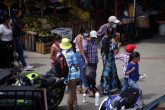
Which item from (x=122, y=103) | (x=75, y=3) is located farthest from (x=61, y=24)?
(x=122, y=103)

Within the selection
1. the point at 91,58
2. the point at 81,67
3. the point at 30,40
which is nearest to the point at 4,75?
the point at 81,67

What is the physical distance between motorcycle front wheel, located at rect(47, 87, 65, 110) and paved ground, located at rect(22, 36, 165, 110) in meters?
0.32

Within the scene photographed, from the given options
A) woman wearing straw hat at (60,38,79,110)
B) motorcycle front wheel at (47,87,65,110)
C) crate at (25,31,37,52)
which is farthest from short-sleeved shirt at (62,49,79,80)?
crate at (25,31,37,52)

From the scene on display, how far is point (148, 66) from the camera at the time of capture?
13508 millimetres

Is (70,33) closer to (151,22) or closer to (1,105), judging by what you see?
(151,22)

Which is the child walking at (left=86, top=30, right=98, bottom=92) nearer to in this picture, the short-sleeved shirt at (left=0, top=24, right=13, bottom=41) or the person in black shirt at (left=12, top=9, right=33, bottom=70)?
the short-sleeved shirt at (left=0, top=24, right=13, bottom=41)

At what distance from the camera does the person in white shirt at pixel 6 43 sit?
39.4 ft

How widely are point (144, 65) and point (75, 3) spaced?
420cm

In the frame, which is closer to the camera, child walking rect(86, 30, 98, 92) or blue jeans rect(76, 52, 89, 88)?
blue jeans rect(76, 52, 89, 88)

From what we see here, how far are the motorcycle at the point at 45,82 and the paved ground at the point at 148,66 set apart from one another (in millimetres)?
460

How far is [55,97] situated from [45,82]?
698 mm

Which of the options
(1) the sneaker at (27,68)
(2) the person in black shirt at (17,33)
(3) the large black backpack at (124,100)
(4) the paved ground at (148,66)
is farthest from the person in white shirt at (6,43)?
(3) the large black backpack at (124,100)

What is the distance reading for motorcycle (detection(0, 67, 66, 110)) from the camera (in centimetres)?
887

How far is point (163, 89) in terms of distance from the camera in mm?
11539
